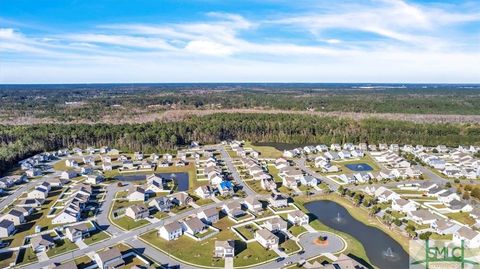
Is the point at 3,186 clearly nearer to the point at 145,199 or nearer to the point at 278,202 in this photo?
the point at 145,199

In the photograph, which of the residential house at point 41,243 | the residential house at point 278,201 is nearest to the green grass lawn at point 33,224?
the residential house at point 41,243

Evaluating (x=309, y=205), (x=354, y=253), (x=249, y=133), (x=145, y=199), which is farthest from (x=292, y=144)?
(x=354, y=253)

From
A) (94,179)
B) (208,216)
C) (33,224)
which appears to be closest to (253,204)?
(208,216)

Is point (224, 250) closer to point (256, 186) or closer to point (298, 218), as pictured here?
point (298, 218)

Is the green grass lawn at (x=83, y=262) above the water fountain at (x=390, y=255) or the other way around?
above

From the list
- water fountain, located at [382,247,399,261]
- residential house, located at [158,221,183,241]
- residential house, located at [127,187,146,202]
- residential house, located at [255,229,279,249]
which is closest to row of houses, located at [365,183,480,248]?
water fountain, located at [382,247,399,261]

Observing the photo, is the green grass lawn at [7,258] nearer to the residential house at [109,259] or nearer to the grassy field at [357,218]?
the residential house at [109,259]
